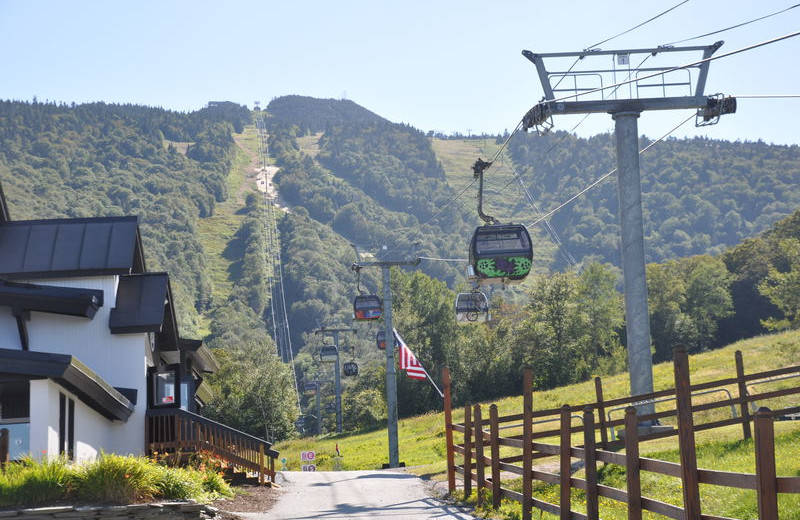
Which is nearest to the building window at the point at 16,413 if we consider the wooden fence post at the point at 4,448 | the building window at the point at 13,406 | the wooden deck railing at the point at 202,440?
the building window at the point at 13,406

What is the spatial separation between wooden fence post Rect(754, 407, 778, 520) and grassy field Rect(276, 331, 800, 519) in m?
3.61

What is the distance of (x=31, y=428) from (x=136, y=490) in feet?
12.6

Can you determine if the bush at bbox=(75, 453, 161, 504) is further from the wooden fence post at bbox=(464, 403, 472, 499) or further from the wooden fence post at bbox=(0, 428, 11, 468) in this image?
the wooden fence post at bbox=(464, 403, 472, 499)

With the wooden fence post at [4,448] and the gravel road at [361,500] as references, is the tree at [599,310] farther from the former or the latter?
the wooden fence post at [4,448]

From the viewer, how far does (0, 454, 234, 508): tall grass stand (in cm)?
1409

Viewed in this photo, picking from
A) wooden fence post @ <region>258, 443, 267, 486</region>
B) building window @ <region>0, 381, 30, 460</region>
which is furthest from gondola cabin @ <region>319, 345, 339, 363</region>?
building window @ <region>0, 381, 30, 460</region>

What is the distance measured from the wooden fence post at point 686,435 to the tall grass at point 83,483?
8.88 metres

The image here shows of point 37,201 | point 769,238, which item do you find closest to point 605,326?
point 769,238

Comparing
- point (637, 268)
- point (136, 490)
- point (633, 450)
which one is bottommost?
point (136, 490)

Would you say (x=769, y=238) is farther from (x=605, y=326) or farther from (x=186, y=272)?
(x=186, y=272)

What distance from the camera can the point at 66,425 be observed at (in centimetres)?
1947

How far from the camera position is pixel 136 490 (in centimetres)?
1470

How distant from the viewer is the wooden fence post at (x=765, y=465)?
24.9ft

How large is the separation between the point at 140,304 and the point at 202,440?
3.77m
